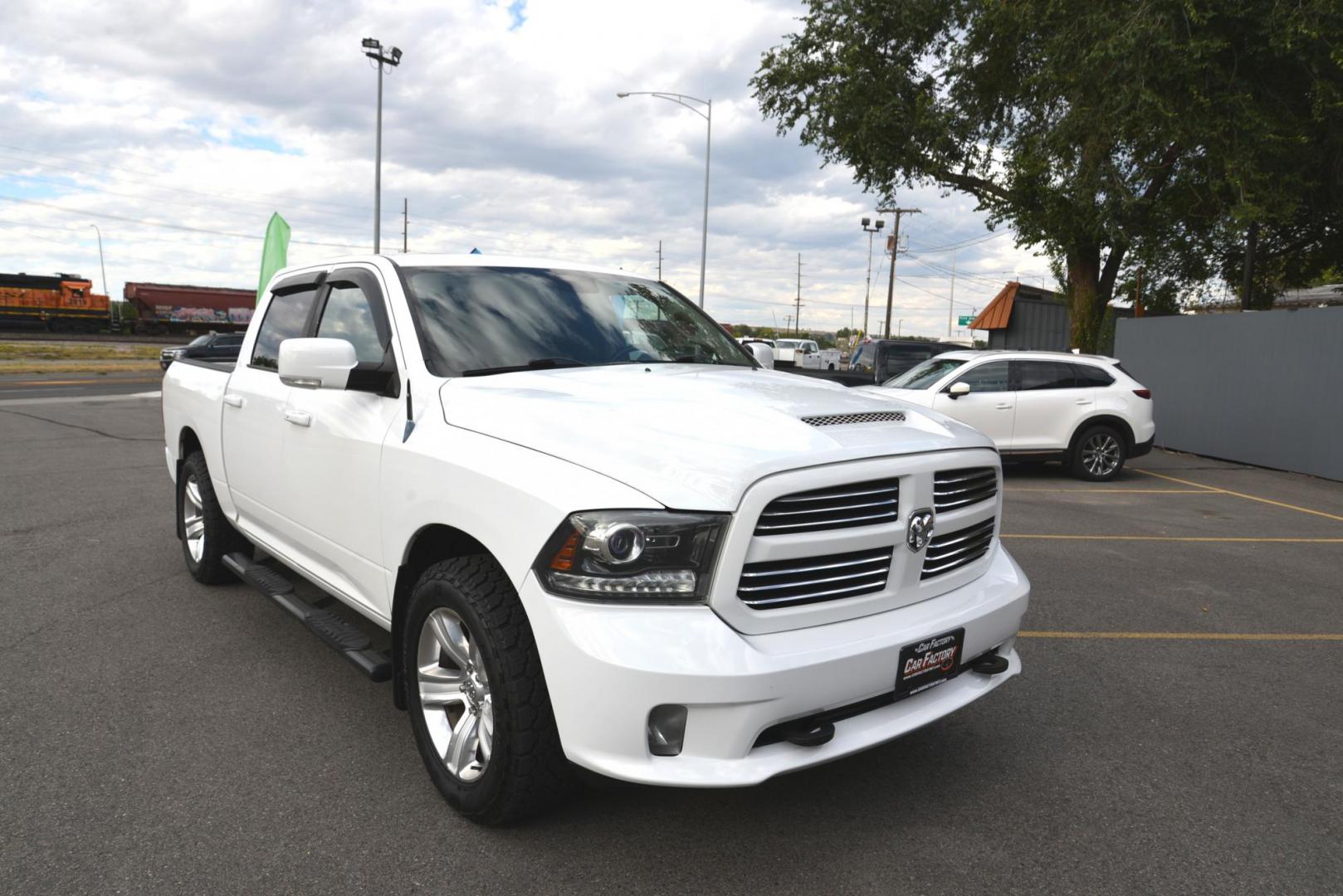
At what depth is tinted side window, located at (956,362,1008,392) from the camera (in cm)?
1252

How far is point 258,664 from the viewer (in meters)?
4.50

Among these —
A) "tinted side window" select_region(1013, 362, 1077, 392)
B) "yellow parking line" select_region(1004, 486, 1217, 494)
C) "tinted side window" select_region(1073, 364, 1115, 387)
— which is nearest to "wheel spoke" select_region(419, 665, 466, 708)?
"yellow parking line" select_region(1004, 486, 1217, 494)

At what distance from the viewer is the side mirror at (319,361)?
3.37 m

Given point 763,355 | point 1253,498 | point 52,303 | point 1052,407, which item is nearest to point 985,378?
point 1052,407

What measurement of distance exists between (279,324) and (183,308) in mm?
59236

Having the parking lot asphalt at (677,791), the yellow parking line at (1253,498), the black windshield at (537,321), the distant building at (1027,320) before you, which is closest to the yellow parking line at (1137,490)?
the yellow parking line at (1253,498)

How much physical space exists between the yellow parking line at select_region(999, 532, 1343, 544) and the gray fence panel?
6.13 metres

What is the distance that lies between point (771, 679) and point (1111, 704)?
2.51 meters

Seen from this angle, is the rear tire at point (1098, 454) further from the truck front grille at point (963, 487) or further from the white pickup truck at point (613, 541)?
the truck front grille at point (963, 487)

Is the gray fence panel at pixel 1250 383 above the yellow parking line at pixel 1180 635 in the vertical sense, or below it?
above

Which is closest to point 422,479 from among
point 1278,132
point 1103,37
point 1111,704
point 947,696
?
point 947,696

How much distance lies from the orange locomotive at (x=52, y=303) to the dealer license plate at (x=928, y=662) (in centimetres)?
5907

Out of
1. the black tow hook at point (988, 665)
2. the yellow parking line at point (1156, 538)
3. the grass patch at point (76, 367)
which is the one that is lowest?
the grass patch at point (76, 367)

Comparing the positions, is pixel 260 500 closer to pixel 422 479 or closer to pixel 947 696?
pixel 422 479
